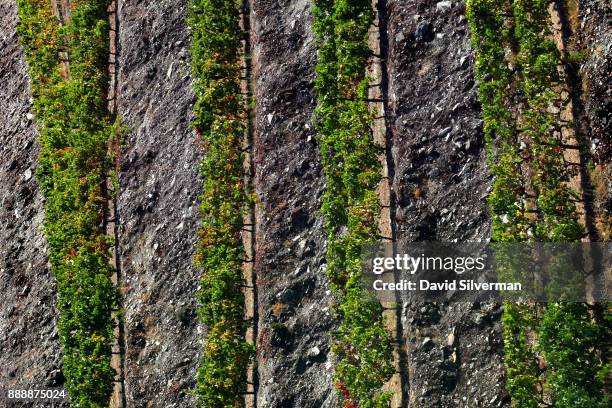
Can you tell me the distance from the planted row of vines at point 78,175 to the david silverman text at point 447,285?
7.57m

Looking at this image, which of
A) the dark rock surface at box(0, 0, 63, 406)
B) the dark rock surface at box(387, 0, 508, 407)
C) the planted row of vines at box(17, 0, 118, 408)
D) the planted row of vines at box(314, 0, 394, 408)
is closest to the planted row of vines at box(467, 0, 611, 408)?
the dark rock surface at box(387, 0, 508, 407)

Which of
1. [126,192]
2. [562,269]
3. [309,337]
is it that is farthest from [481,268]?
[126,192]

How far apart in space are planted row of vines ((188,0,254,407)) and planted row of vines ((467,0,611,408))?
19.4 feet

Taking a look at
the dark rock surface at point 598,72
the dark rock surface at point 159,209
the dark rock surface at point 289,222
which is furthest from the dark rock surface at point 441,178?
the dark rock surface at point 159,209

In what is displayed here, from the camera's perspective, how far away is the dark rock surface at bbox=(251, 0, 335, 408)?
1823 cm

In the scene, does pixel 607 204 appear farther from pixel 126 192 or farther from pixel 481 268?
pixel 126 192

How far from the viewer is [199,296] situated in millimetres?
19812

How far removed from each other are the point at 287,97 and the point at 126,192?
5.14 metres

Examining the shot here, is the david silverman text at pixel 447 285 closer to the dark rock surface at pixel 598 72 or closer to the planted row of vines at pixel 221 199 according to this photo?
the dark rock surface at pixel 598 72

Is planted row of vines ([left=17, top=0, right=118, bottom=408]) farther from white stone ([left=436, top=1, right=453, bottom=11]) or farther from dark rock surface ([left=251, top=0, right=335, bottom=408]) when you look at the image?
white stone ([left=436, top=1, right=453, bottom=11])

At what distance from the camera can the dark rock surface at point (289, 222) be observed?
1823 centimetres

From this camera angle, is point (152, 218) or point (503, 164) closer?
point (503, 164)

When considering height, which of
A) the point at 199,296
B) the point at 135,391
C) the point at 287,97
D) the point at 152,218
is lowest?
the point at 135,391

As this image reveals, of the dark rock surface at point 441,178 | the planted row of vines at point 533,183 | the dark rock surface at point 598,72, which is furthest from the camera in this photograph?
the dark rock surface at point 441,178
